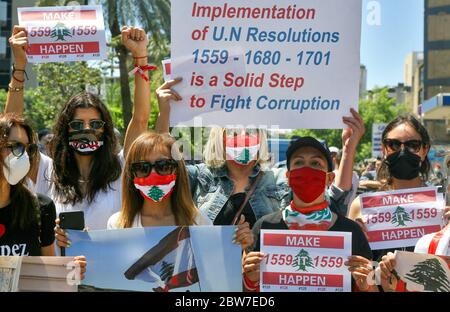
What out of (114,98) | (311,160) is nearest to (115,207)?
(311,160)

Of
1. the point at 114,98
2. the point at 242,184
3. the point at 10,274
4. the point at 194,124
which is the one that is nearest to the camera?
the point at 10,274

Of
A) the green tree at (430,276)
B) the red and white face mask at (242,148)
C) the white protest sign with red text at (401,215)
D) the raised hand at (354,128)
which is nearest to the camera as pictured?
the green tree at (430,276)

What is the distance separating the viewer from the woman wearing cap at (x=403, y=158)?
13.6 ft

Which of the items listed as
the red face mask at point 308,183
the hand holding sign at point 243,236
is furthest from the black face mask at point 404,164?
the hand holding sign at point 243,236

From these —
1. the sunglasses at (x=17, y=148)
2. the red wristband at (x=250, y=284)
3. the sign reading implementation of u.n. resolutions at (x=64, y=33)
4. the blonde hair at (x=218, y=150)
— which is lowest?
the red wristband at (x=250, y=284)

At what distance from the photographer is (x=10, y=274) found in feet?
10.7

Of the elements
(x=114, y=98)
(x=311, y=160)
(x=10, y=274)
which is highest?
Answer: (x=114, y=98)

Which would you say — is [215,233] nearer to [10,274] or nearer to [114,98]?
[10,274]

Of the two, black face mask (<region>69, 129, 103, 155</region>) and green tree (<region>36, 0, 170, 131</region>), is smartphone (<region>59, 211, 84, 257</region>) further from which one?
green tree (<region>36, 0, 170, 131</region>)

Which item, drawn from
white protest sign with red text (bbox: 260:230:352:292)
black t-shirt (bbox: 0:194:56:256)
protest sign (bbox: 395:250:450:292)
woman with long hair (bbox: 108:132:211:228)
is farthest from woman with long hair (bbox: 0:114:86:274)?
protest sign (bbox: 395:250:450:292)

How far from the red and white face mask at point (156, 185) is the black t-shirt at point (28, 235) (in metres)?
0.44

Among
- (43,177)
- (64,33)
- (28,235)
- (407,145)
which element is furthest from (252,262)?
(64,33)

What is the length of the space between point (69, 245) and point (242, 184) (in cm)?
130

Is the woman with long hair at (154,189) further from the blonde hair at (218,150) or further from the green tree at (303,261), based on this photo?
the blonde hair at (218,150)
